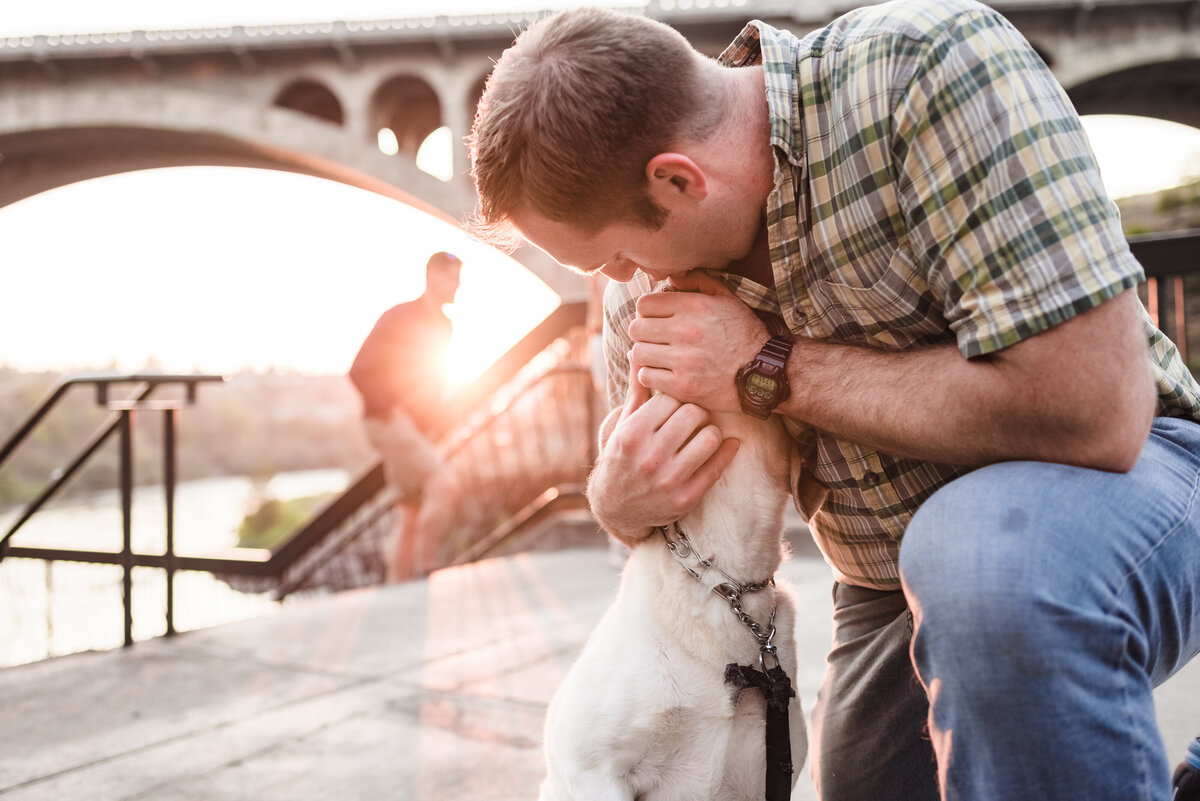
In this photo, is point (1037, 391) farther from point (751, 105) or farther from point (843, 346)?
point (751, 105)

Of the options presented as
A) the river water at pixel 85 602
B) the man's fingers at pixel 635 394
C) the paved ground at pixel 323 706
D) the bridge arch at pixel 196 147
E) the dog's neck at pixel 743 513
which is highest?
the bridge arch at pixel 196 147

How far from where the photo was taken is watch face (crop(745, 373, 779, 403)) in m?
1.31

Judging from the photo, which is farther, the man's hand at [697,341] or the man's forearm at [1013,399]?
the man's hand at [697,341]

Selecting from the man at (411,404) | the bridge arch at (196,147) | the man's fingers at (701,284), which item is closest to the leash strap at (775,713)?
the man's fingers at (701,284)

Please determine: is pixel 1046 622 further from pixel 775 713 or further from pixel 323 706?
Result: pixel 323 706

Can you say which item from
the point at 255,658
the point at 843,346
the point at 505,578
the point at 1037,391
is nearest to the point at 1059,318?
the point at 1037,391

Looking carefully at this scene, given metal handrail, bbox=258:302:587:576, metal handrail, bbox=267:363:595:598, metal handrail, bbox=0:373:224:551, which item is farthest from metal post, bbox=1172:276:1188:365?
metal handrail, bbox=0:373:224:551

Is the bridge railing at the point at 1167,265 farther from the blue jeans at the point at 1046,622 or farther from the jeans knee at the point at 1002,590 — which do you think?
the jeans knee at the point at 1002,590

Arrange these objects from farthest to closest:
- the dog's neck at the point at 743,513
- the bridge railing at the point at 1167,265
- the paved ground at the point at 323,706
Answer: the bridge railing at the point at 1167,265 → the paved ground at the point at 323,706 → the dog's neck at the point at 743,513

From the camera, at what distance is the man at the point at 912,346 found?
967 millimetres

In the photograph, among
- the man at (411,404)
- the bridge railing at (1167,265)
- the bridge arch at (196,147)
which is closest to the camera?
the bridge railing at (1167,265)

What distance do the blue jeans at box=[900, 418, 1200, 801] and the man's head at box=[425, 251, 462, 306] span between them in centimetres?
458

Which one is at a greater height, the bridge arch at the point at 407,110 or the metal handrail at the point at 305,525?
the bridge arch at the point at 407,110

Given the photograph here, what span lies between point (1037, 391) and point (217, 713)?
2715mm
